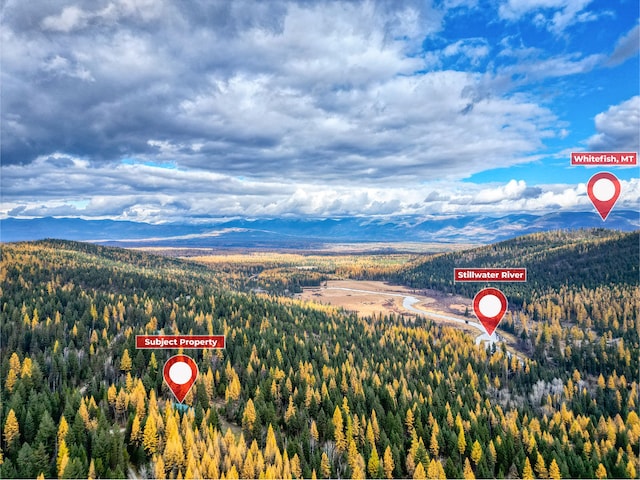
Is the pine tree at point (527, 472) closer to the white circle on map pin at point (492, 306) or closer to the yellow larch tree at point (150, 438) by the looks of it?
the white circle on map pin at point (492, 306)

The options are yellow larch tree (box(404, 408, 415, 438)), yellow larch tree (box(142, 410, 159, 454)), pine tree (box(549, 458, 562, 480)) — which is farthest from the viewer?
yellow larch tree (box(404, 408, 415, 438))

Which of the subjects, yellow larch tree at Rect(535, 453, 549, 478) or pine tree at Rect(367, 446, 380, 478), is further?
yellow larch tree at Rect(535, 453, 549, 478)

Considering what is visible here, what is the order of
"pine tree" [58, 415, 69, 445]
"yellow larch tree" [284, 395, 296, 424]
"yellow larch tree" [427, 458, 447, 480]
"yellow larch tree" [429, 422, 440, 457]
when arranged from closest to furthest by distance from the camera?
"pine tree" [58, 415, 69, 445] < "yellow larch tree" [427, 458, 447, 480] < "yellow larch tree" [429, 422, 440, 457] < "yellow larch tree" [284, 395, 296, 424]

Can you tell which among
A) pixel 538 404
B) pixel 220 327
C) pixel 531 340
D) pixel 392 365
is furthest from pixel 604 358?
pixel 220 327

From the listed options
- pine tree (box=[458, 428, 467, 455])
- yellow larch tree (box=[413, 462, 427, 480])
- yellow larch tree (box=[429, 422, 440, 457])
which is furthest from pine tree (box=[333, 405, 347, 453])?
pine tree (box=[458, 428, 467, 455])

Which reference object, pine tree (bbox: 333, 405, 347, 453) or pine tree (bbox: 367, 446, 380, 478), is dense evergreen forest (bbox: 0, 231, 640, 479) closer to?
pine tree (bbox: 333, 405, 347, 453)

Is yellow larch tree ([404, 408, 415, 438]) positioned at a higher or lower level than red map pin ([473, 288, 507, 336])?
lower

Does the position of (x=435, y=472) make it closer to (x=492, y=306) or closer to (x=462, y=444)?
(x=462, y=444)
